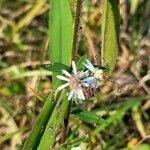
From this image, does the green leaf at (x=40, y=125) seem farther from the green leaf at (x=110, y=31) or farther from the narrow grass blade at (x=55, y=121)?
the green leaf at (x=110, y=31)

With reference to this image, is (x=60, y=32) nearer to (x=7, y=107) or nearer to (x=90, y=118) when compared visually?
(x=90, y=118)

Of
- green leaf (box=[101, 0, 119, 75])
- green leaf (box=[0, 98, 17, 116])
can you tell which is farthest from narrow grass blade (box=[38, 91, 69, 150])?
green leaf (box=[0, 98, 17, 116])

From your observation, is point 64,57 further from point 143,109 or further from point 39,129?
point 143,109

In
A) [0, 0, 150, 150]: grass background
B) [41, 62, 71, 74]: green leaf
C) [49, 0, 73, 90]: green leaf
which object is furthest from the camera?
[0, 0, 150, 150]: grass background

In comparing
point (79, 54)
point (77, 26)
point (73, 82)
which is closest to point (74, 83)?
point (73, 82)

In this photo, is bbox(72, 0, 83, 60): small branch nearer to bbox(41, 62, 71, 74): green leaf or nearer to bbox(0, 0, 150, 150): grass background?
bbox(41, 62, 71, 74): green leaf

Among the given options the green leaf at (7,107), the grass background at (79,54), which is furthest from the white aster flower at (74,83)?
the green leaf at (7,107)
